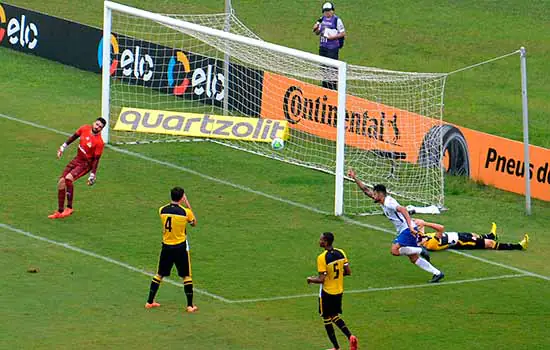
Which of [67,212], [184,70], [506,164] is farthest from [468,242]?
[184,70]

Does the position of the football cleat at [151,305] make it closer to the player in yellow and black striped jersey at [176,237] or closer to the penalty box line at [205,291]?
the player in yellow and black striped jersey at [176,237]

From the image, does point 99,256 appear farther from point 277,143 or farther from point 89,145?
point 277,143

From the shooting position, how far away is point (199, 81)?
3609cm

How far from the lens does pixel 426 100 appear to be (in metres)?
31.2

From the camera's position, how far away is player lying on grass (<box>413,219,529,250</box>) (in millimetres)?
26016

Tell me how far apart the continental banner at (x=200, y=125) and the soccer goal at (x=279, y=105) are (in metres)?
0.02

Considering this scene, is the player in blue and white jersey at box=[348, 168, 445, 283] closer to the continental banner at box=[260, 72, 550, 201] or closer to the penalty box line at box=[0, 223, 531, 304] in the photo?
the penalty box line at box=[0, 223, 531, 304]

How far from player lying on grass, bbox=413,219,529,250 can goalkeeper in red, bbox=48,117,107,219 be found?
6090 millimetres

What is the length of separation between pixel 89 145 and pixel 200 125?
632 centimetres

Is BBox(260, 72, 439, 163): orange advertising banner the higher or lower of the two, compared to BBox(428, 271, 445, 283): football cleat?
higher

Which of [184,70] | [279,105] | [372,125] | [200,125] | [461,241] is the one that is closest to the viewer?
[461,241]

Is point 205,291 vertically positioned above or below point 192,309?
above

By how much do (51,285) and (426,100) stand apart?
11107 mm

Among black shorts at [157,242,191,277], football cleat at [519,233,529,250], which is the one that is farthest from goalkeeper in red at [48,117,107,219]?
football cleat at [519,233,529,250]
